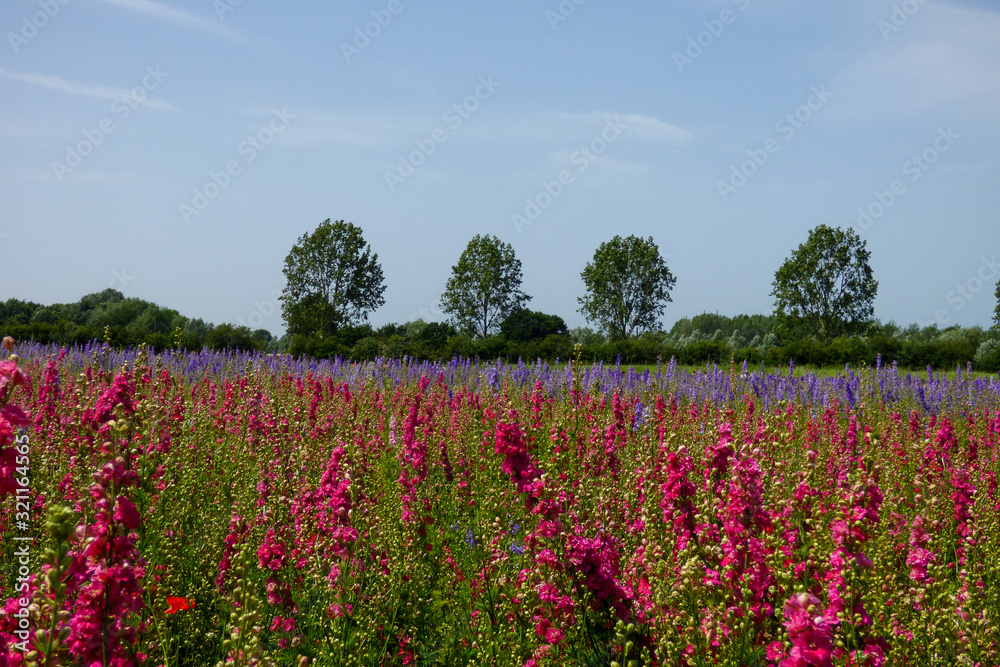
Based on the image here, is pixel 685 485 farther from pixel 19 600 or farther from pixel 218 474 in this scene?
pixel 218 474

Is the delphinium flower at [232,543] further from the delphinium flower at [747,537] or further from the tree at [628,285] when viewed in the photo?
the tree at [628,285]

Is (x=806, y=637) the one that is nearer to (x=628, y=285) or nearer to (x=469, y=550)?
(x=469, y=550)

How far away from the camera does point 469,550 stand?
15.7 ft

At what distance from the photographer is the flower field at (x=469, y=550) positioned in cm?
203

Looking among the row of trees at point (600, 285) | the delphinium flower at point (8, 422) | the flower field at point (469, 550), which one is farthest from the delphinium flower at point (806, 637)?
the row of trees at point (600, 285)

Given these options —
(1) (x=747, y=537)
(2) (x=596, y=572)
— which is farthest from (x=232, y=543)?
(1) (x=747, y=537)

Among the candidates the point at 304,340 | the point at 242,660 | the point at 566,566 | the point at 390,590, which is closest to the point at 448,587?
the point at 390,590

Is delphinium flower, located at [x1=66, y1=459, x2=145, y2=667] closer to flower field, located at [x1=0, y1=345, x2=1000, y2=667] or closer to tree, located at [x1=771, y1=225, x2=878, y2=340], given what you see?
flower field, located at [x1=0, y1=345, x2=1000, y2=667]

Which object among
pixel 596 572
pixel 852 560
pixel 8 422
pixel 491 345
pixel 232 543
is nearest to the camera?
pixel 8 422

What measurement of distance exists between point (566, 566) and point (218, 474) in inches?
160

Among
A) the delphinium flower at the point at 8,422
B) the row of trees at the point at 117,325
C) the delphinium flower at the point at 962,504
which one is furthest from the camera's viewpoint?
the row of trees at the point at 117,325

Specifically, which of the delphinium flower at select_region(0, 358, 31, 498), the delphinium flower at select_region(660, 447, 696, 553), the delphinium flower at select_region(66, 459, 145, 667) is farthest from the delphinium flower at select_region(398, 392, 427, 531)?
Answer: the delphinium flower at select_region(0, 358, 31, 498)

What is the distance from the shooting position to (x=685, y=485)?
315cm

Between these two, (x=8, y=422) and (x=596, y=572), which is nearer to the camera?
(x=8, y=422)
